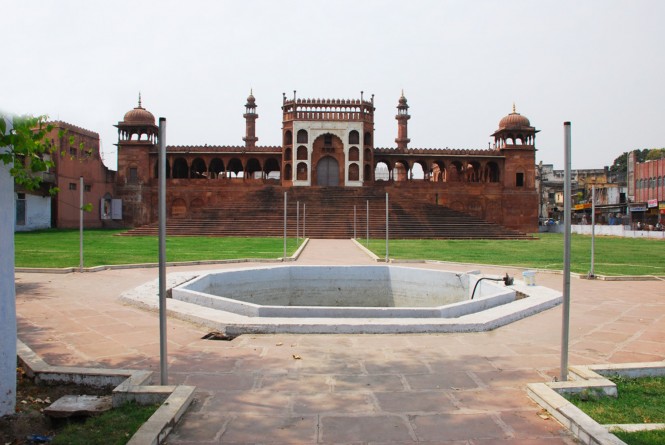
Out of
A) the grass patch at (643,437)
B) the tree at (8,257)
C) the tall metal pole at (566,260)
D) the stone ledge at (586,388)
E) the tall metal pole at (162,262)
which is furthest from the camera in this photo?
the tall metal pole at (566,260)

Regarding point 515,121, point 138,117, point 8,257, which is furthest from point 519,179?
point 8,257

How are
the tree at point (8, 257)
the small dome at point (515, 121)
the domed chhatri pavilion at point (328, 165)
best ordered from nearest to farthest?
the tree at point (8, 257) → the domed chhatri pavilion at point (328, 165) → the small dome at point (515, 121)

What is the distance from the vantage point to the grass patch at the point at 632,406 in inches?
116

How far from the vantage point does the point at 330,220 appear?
101 feet

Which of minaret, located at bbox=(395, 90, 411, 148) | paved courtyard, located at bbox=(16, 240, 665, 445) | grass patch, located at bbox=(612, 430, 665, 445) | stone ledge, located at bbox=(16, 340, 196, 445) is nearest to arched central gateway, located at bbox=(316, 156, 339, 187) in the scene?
minaret, located at bbox=(395, 90, 411, 148)

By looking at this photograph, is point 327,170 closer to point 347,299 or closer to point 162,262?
point 347,299

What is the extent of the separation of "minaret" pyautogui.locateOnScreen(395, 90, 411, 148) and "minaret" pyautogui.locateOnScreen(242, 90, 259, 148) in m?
13.8

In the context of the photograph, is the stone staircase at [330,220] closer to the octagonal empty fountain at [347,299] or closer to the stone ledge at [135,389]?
the octagonal empty fountain at [347,299]

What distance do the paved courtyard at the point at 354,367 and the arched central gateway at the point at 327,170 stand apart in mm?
34402

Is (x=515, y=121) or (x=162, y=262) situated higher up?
(x=515, y=121)

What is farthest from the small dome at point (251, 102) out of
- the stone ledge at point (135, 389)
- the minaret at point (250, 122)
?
the stone ledge at point (135, 389)

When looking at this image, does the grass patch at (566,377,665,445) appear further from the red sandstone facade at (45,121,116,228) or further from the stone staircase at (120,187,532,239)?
the red sandstone facade at (45,121,116,228)

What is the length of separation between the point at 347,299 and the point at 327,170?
3037cm

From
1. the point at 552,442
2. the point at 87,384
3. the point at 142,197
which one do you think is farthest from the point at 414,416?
the point at 142,197
